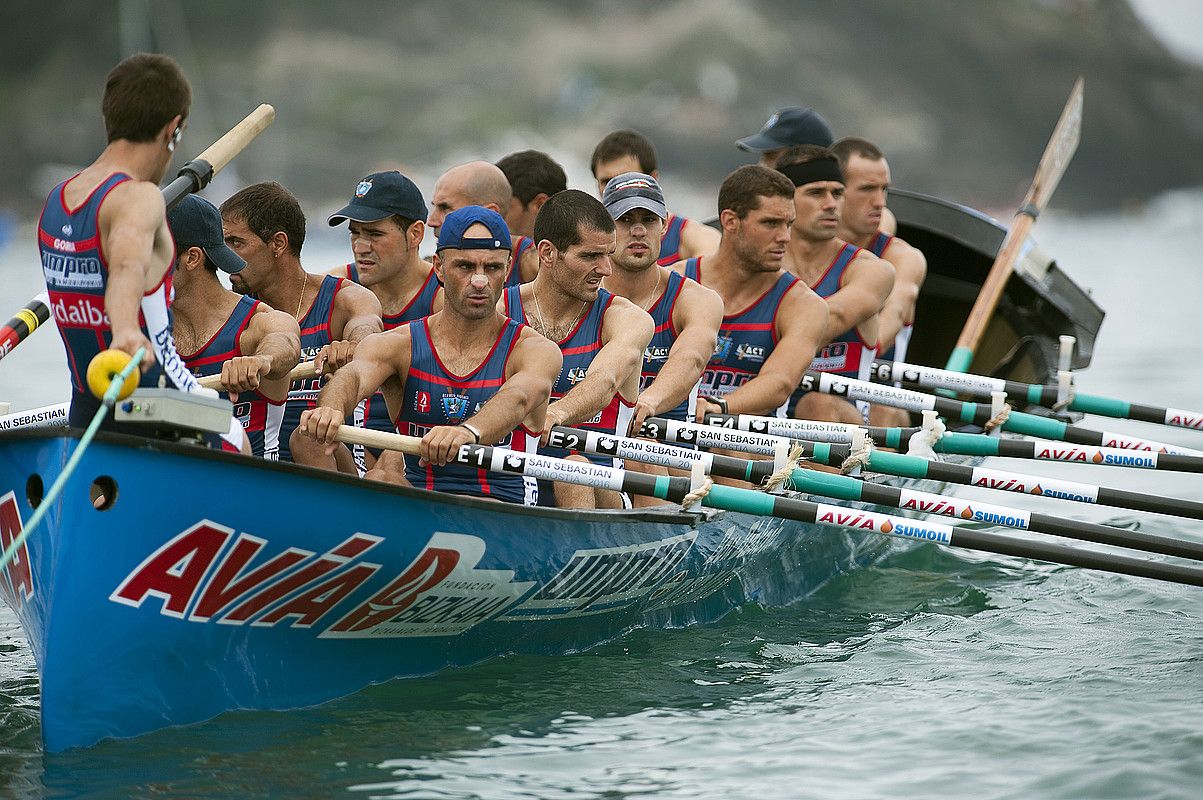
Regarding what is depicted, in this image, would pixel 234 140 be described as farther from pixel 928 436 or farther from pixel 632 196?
pixel 928 436

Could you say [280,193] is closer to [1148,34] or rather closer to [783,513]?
[783,513]

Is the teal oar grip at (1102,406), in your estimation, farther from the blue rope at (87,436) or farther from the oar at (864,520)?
the blue rope at (87,436)

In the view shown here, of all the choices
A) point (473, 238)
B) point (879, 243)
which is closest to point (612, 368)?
point (473, 238)

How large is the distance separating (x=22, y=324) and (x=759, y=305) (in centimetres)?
334

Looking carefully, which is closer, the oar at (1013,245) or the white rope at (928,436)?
the white rope at (928,436)

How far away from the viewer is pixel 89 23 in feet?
158

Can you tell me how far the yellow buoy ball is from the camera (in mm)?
4230

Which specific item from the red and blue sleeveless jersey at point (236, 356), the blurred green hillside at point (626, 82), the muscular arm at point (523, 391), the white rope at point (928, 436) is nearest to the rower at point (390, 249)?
the red and blue sleeveless jersey at point (236, 356)

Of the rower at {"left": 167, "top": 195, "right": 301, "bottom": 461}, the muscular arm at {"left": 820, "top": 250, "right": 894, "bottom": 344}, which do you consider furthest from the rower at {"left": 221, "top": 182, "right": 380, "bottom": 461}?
the muscular arm at {"left": 820, "top": 250, "right": 894, "bottom": 344}

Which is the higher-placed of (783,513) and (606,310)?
(606,310)

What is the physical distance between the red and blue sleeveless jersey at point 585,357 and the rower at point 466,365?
578 millimetres

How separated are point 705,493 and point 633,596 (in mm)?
708

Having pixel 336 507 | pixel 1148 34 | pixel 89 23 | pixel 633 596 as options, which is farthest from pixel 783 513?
pixel 1148 34

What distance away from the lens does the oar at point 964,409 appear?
7.41 metres
